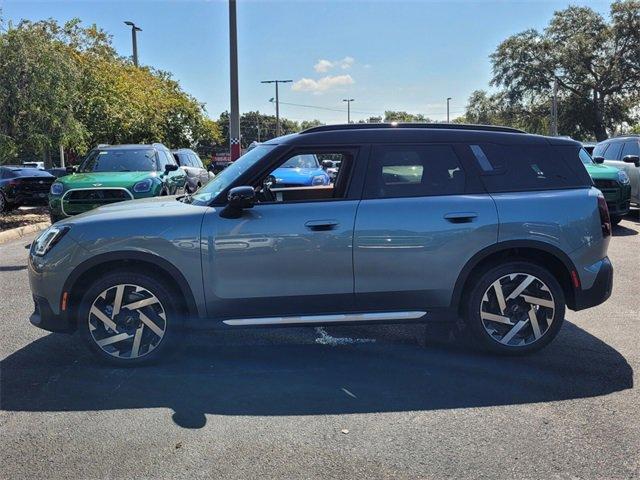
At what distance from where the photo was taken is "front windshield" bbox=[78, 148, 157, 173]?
11.2 meters

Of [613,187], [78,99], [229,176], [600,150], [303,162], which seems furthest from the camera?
[78,99]

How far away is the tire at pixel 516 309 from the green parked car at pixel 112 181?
23.1 ft

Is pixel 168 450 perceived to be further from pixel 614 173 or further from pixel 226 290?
pixel 614 173

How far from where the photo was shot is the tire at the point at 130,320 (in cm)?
441

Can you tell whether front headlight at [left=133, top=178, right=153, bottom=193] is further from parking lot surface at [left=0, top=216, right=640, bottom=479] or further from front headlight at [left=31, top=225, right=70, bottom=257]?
front headlight at [left=31, top=225, right=70, bottom=257]

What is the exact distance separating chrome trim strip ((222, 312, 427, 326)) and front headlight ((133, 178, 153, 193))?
6300mm

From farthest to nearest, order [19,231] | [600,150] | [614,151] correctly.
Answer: [600,150] < [614,151] < [19,231]

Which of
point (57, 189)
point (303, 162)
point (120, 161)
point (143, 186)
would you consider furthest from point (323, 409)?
point (120, 161)

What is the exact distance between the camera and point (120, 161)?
1136 centimetres

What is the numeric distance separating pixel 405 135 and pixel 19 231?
10.1 meters

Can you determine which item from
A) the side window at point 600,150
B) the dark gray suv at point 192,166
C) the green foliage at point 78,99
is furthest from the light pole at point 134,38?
the side window at point 600,150

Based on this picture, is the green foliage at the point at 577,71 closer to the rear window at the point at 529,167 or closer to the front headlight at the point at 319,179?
the front headlight at the point at 319,179

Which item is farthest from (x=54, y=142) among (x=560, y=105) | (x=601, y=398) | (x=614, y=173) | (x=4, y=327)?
(x=560, y=105)

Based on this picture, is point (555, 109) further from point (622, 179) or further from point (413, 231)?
point (413, 231)
